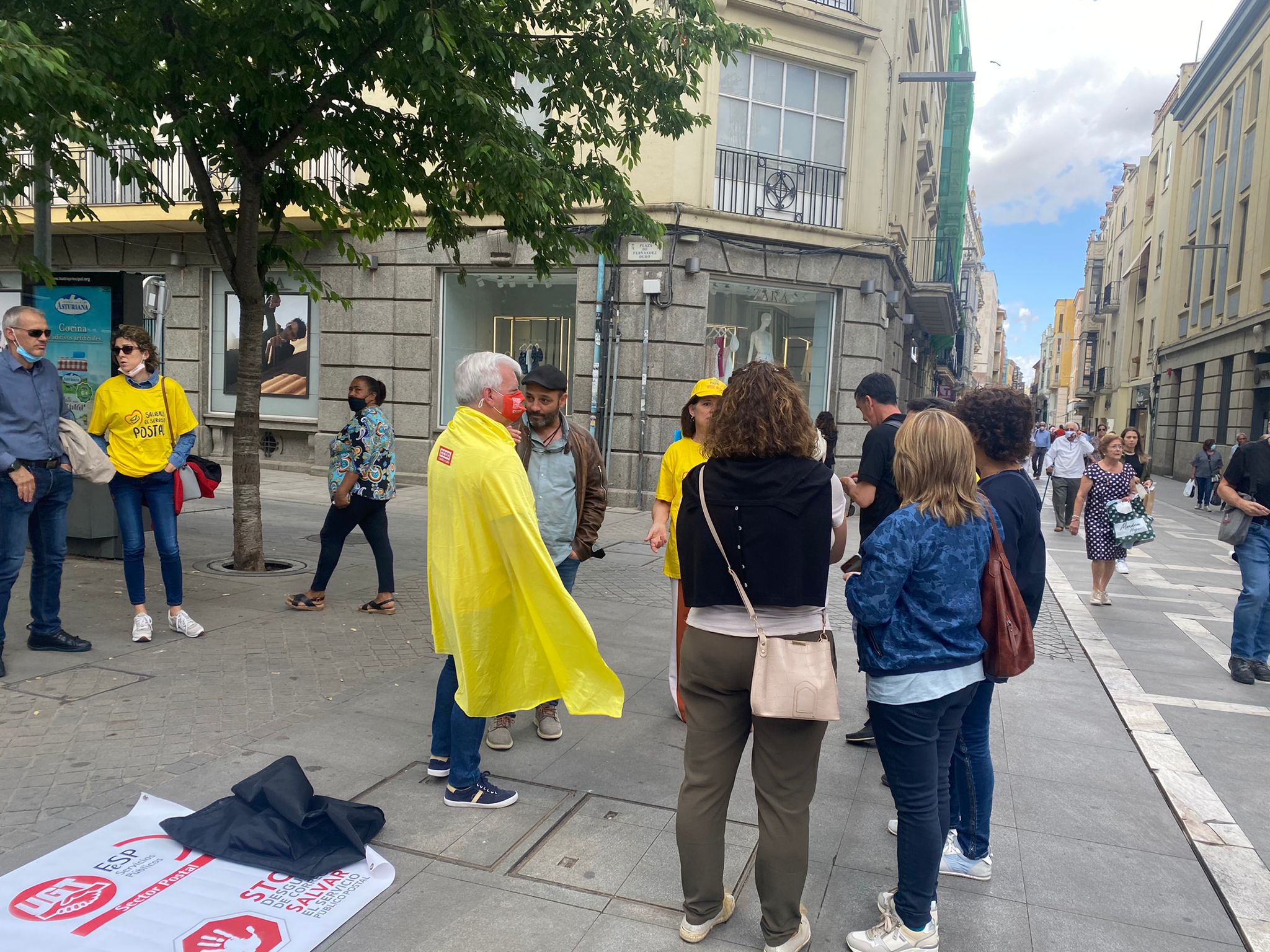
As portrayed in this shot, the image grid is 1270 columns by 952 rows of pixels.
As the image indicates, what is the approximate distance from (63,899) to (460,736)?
1.36 metres

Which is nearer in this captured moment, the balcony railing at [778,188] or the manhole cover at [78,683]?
the manhole cover at [78,683]

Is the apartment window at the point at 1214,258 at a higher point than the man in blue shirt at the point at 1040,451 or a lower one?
Result: higher

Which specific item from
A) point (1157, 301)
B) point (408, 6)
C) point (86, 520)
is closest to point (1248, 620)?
point (408, 6)

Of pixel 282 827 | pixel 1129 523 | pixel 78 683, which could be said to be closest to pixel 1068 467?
pixel 1129 523

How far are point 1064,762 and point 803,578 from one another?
110 inches

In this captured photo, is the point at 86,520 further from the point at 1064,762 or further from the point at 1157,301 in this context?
the point at 1157,301

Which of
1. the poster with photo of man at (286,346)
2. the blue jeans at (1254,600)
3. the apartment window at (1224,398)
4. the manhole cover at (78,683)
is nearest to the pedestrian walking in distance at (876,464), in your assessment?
the blue jeans at (1254,600)

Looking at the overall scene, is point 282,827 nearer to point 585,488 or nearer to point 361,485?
point 585,488

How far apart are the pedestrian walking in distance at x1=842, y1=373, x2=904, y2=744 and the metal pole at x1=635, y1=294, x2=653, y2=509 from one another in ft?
32.2

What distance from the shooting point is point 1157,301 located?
129 feet

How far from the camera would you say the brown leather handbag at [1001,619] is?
284cm

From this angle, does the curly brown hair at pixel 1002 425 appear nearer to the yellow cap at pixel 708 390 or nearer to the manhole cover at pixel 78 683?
the yellow cap at pixel 708 390


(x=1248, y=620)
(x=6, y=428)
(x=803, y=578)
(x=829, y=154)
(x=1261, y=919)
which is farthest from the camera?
(x=829, y=154)

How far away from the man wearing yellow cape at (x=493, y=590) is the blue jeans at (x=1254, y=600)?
16.4 feet
